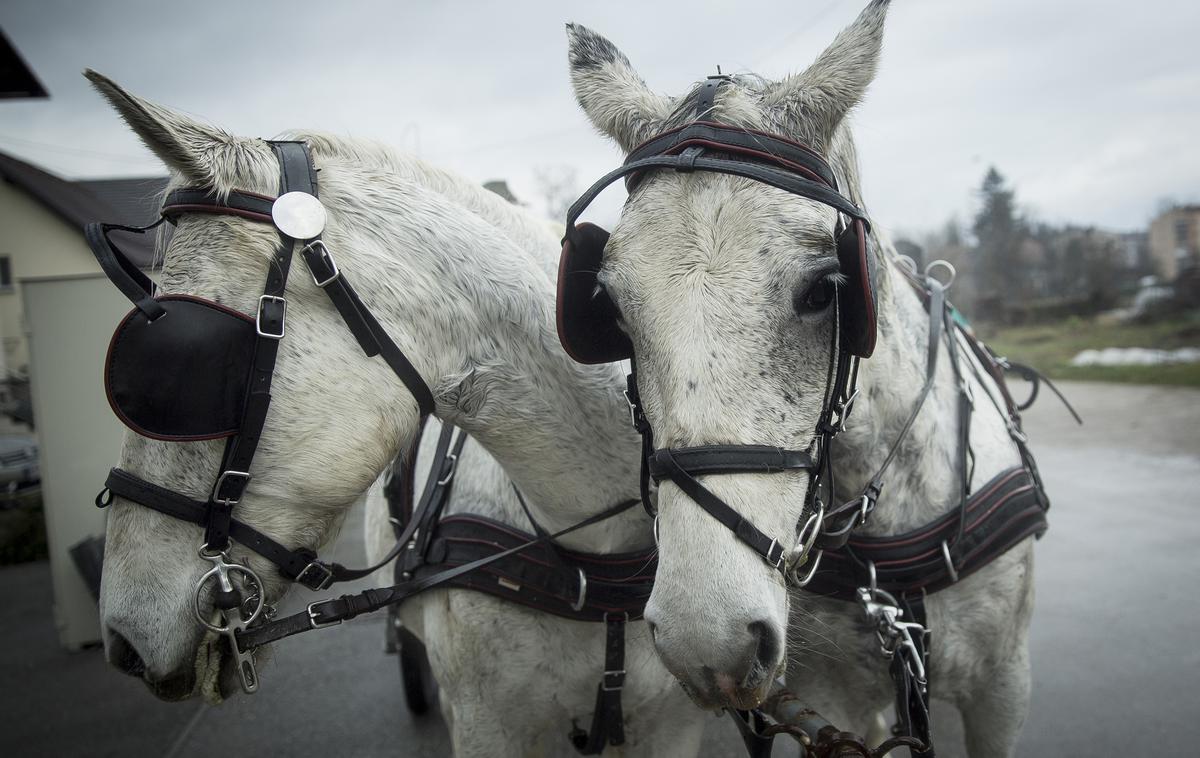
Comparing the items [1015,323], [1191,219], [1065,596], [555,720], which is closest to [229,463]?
[555,720]

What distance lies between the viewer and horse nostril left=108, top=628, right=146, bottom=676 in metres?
1.32

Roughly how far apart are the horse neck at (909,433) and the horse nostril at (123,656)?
5.12ft

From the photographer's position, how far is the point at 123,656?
4.40ft

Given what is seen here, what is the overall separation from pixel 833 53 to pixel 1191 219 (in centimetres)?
1113

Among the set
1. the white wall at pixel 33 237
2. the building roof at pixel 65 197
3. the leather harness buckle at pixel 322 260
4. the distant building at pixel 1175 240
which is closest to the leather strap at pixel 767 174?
the leather harness buckle at pixel 322 260

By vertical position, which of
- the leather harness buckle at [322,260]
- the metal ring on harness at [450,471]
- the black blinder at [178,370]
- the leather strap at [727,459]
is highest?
the leather harness buckle at [322,260]

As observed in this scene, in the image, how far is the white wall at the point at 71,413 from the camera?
479cm

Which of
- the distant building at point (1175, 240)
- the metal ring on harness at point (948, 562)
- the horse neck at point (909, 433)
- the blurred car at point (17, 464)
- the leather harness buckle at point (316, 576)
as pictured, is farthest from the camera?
the blurred car at point (17, 464)

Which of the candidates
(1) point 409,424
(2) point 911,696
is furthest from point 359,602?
(2) point 911,696

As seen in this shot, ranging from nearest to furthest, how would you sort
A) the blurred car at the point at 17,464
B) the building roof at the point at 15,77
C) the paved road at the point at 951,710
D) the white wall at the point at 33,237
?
the paved road at the point at 951,710, the building roof at the point at 15,77, the blurred car at the point at 17,464, the white wall at the point at 33,237

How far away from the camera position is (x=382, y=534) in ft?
8.46

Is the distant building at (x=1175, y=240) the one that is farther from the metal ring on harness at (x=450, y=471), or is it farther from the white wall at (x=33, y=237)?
the white wall at (x=33, y=237)

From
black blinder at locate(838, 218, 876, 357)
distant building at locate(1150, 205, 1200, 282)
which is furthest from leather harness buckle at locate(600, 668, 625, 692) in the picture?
distant building at locate(1150, 205, 1200, 282)

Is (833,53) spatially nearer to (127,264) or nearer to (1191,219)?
(127,264)
